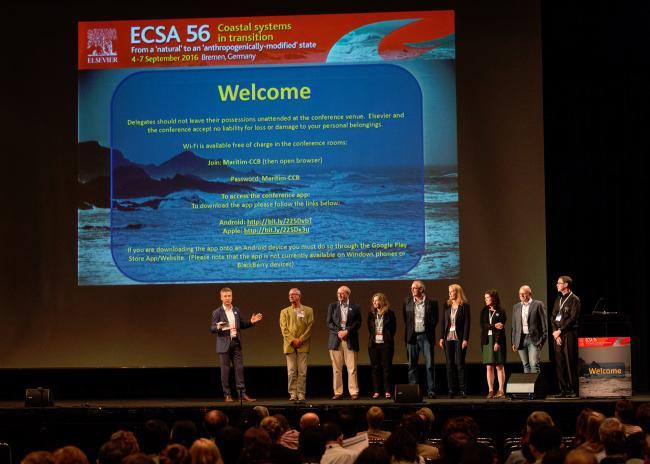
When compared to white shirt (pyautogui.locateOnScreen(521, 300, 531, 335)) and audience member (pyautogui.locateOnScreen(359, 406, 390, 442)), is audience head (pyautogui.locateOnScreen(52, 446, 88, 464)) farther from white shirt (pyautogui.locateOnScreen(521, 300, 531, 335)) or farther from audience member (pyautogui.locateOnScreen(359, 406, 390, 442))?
white shirt (pyautogui.locateOnScreen(521, 300, 531, 335))

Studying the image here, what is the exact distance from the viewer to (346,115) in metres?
11.2

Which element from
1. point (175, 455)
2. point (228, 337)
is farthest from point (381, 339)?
point (175, 455)

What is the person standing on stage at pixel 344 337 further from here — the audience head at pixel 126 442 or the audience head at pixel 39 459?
the audience head at pixel 39 459

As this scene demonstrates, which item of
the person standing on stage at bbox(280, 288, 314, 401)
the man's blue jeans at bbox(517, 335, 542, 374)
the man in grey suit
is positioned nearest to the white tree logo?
the person standing on stage at bbox(280, 288, 314, 401)

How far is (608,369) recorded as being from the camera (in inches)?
387

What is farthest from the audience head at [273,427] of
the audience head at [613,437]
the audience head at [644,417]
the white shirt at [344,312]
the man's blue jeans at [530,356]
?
the man's blue jeans at [530,356]

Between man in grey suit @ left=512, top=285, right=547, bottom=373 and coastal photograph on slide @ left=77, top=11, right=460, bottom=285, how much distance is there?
3.45ft

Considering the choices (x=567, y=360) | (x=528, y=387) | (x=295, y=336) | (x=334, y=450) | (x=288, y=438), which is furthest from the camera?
(x=295, y=336)

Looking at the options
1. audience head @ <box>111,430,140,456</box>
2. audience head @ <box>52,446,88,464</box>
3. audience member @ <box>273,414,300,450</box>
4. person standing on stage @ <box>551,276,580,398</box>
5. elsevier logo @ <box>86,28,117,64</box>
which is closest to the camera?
audience head @ <box>52,446,88,464</box>

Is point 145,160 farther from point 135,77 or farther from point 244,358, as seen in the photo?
point 244,358

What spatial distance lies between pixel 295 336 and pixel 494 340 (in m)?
2.20

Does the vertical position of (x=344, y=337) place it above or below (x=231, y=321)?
below

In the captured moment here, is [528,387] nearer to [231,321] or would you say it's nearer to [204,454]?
[231,321]

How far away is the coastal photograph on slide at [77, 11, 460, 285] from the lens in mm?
11188
